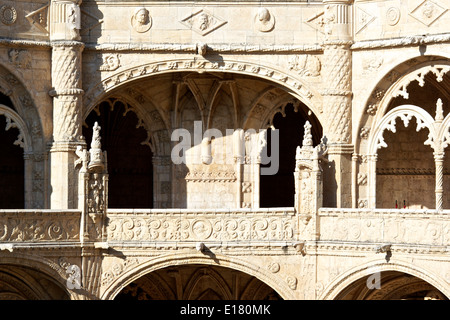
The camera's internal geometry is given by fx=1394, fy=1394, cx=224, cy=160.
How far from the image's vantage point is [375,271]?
95.2ft

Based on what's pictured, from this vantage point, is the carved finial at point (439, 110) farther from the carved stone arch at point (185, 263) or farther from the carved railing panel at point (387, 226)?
the carved stone arch at point (185, 263)

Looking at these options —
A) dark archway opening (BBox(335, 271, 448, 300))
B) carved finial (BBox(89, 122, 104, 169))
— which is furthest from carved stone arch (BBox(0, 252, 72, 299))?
dark archway opening (BBox(335, 271, 448, 300))

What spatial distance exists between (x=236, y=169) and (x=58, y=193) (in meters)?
5.06

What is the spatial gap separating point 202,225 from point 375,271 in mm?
3816

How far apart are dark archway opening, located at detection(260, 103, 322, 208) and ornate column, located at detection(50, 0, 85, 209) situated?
28.1 ft

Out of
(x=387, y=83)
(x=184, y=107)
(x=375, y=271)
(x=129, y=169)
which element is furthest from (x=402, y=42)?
(x=129, y=169)

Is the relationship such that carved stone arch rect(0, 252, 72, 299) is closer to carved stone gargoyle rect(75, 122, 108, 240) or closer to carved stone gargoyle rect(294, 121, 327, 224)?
carved stone gargoyle rect(75, 122, 108, 240)

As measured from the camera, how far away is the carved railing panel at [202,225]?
2972cm

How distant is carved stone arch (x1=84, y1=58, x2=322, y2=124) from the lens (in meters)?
32.5

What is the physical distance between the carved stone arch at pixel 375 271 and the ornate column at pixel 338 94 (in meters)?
3.03

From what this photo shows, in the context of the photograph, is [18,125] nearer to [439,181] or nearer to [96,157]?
[96,157]

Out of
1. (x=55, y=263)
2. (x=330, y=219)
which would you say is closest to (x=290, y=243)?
(x=330, y=219)

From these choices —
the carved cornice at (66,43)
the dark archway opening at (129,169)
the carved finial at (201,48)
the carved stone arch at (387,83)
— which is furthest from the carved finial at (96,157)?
the dark archway opening at (129,169)

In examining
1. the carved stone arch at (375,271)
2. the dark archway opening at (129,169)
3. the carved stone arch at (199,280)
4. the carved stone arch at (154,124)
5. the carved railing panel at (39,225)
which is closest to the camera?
the carved stone arch at (375,271)
